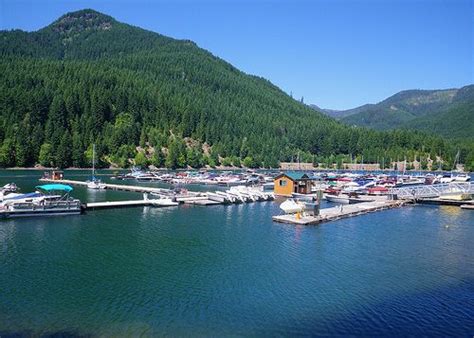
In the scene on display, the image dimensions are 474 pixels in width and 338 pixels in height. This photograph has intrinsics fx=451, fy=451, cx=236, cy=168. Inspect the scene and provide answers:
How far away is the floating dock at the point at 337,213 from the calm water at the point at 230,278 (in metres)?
2.32

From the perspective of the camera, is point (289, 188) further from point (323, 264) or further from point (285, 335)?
point (285, 335)

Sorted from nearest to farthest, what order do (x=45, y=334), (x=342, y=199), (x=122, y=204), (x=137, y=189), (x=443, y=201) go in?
(x=45, y=334) → (x=122, y=204) → (x=443, y=201) → (x=342, y=199) → (x=137, y=189)

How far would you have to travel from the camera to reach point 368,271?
35.6 m

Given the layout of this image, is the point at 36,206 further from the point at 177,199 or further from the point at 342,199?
the point at 342,199

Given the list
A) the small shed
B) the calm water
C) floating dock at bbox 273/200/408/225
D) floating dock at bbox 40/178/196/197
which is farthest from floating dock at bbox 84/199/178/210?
the small shed

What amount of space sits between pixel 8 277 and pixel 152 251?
12.0 meters

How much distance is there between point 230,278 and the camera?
32.8 metres

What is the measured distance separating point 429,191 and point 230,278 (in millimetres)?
65682

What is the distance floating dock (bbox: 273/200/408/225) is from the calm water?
7.62 ft

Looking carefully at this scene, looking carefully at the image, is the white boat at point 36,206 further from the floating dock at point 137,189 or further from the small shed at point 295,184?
the small shed at point 295,184

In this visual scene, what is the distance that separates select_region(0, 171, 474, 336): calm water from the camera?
81.5 feet

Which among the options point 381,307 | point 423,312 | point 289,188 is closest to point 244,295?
point 381,307

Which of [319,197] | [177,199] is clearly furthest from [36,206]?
[319,197]

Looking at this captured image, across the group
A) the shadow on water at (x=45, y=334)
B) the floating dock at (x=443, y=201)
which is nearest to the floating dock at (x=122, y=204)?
the shadow on water at (x=45, y=334)
